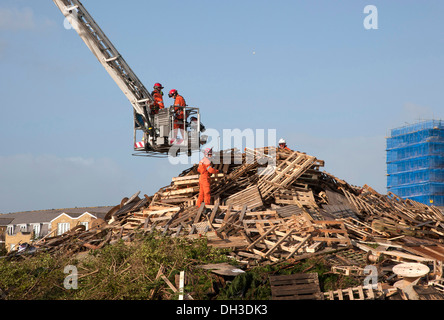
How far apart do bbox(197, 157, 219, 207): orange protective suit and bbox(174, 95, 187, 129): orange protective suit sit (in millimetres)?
1561

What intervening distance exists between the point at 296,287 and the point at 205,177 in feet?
21.9

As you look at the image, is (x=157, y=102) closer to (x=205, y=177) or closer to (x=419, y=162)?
(x=205, y=177)

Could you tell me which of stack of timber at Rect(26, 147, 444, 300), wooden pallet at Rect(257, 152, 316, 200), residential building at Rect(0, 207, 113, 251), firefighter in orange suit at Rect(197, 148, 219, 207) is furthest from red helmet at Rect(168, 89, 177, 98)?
residential building at Rect(0, 207, 113, 251)

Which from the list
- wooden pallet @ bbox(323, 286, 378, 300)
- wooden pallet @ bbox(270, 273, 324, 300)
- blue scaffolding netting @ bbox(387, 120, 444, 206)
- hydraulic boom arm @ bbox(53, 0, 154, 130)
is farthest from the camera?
blue scaffolding netting @ bbox(387, 120, 444, 206)

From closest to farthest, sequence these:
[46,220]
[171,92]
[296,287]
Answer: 1. [296,287]
2. [171,92]
3. [46,220]

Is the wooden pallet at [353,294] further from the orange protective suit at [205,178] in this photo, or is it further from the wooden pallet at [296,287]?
the orange protective suit at [205,178]

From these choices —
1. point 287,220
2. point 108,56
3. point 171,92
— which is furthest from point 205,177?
point 108,56

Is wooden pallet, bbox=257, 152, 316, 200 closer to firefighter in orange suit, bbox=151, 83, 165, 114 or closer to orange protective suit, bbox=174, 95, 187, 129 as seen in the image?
orange protective suit, bbox=174, 95, 187, 129

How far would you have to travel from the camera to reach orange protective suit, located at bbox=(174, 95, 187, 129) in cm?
1741

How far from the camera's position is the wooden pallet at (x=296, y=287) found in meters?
10.8

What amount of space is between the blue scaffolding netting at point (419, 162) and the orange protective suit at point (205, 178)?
146ft

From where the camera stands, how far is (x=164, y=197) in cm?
1942

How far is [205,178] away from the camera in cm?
1691
